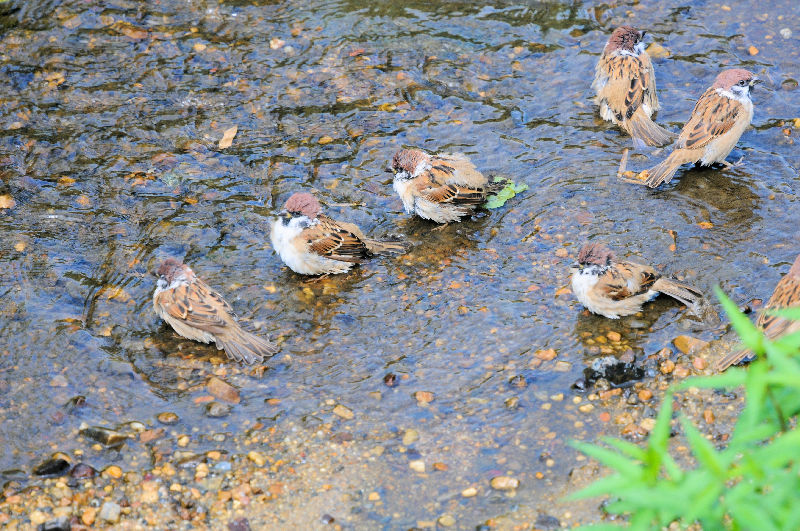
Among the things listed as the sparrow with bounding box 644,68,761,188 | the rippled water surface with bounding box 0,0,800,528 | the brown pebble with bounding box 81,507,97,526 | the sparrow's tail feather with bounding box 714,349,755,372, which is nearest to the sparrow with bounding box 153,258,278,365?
the rippled water surface with bounding box 0,0,800,528

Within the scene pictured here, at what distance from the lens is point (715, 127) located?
23.0 feet

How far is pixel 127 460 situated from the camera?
477 centimetres

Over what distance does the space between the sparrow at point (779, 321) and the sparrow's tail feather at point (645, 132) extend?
107 inches

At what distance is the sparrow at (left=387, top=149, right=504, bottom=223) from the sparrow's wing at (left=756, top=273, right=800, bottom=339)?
2.64 m

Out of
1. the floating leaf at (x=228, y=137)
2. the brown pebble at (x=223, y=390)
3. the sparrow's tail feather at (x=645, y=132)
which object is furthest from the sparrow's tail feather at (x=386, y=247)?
the sparrow's tail feather at (x=645, y=132)

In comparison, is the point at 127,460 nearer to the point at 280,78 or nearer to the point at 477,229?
the point at 477,229

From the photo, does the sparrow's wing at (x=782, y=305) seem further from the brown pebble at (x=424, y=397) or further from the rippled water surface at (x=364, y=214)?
the brown pebble at (x=424, y=397)

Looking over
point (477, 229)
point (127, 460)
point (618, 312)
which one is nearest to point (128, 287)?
point (127, 460)

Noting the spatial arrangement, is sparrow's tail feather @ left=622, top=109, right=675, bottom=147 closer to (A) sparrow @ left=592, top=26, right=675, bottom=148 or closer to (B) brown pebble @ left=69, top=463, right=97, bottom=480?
(A) sparrow @ left=592, top=26, right=675, bottom=148

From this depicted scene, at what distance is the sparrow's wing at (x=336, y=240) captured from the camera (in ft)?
20.4

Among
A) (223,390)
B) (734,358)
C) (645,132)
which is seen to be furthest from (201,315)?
(645,132)

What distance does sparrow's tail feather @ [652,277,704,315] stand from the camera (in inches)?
225

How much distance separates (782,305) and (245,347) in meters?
3.72

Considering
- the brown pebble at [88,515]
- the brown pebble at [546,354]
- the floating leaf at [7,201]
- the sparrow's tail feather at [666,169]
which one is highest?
the sparrow's tail feather at [666,169]
